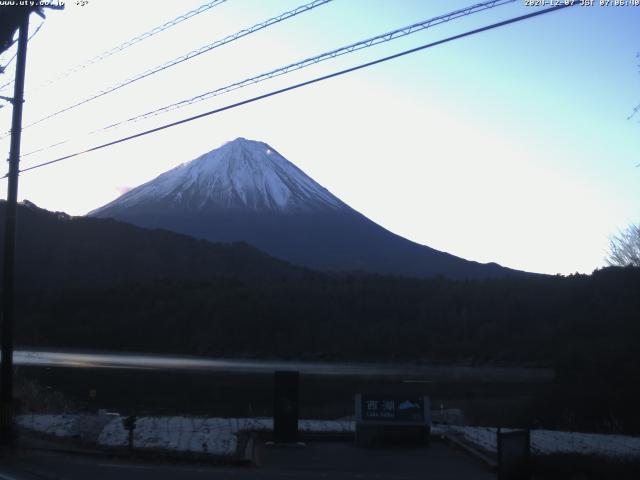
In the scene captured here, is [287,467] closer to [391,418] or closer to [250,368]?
[391,418]

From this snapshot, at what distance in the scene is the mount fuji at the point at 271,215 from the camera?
16238cm

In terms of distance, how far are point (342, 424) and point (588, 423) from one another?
38.8 ft

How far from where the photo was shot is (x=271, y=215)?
174250 millimetres

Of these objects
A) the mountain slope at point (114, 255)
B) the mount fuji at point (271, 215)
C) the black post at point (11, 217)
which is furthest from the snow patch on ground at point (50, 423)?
the mount fuji at point (271, 215)

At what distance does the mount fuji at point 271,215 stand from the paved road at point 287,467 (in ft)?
450

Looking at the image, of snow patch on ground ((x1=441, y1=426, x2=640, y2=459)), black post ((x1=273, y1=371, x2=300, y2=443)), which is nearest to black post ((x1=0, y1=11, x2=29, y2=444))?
black post ((x1=273, y1=371, x2=300, y2=443))

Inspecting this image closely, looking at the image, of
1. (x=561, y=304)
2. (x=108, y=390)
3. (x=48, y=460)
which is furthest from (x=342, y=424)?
(x=561, y=304)

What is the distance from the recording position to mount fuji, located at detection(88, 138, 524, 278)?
16238cm

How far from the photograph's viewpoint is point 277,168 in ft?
602

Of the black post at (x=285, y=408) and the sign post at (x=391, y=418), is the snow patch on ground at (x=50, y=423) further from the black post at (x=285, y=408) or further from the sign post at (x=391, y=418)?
the sign post at (x=391, y=418)

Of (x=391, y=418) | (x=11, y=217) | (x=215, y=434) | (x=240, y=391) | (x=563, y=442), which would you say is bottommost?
(x=240, y=391)

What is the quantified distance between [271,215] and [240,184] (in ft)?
33.9

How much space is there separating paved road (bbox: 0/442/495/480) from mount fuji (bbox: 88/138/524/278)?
137150mm

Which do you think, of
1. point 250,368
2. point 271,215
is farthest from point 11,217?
point 271,215
